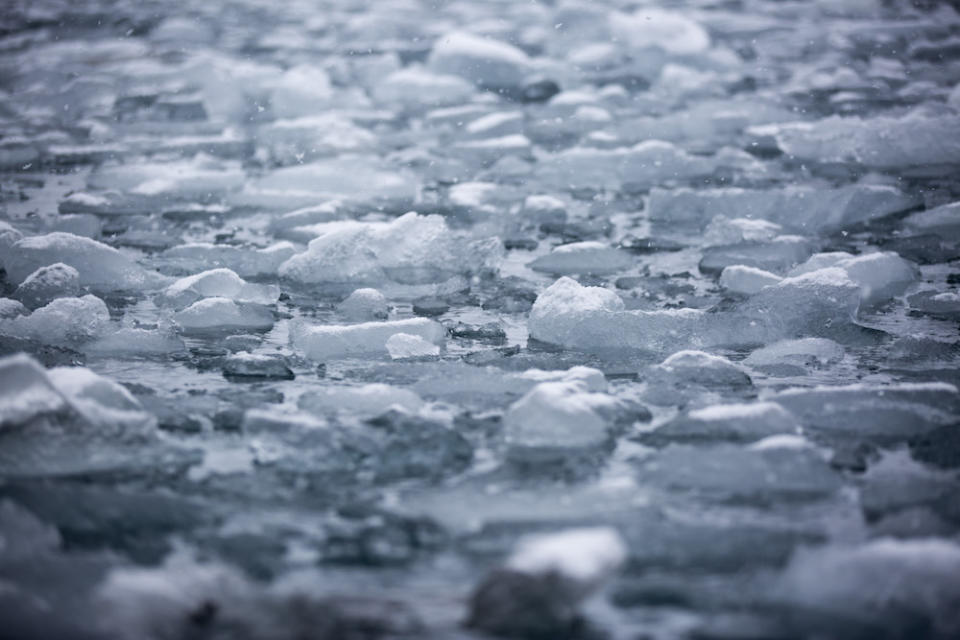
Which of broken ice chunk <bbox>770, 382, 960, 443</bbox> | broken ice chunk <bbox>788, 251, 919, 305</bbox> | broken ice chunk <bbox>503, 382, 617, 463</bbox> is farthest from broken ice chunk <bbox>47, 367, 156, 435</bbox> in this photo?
broken ice chunk <bbox>788, 251, 919, 305</bbox>

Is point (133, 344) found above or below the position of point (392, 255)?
below

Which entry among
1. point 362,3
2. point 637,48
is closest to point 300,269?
point 637,48

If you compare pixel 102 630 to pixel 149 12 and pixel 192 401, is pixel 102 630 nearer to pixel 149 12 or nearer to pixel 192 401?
pixel 192 401

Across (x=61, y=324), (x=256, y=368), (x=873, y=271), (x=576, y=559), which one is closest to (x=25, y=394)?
(x=256, y=368)

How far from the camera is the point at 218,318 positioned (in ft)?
8.64

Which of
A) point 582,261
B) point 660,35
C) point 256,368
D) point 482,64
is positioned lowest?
point 256,368

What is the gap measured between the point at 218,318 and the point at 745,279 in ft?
4.26

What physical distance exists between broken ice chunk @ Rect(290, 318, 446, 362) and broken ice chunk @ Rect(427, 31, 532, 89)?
417cm

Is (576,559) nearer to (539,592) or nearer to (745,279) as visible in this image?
(539,592)

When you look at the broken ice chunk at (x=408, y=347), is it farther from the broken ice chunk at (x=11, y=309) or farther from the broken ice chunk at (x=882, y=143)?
the broken ice chunk at (x=882, y=143)

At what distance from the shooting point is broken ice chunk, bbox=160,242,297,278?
3.15m

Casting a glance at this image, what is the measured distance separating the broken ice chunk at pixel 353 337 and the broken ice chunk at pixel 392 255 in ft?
1.86

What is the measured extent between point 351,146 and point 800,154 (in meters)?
1.85

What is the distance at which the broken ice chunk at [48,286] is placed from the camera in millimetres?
2732
